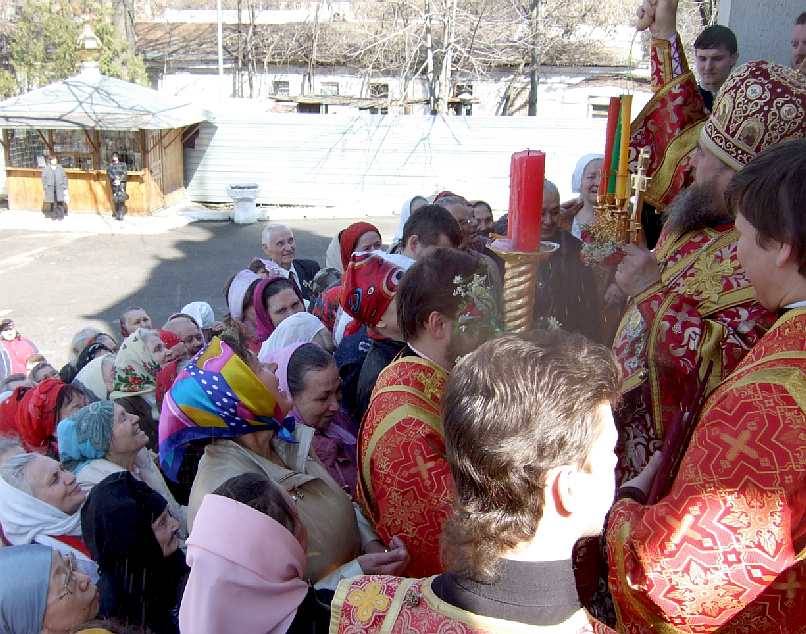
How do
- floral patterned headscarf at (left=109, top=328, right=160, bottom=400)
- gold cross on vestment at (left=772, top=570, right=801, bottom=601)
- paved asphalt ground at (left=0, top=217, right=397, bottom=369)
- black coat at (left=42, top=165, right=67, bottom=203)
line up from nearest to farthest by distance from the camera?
gold cross on vestment at (left=772, top=570, right=801, bottom=601)
floral patterned headscarf at (left=109, top=328, right=160, bottom=400)
paved asphalt ground at (left=0, top=217, right=397, bottom=369)
black coat at (left=42, top=165, right=67, bottom=203)

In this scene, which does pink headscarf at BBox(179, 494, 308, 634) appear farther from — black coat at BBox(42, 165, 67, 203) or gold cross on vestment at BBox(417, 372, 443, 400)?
black coat at BBox(42, 165, 67, 203)

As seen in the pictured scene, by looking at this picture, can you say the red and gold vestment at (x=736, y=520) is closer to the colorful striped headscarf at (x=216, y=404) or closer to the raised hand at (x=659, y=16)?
the colorful striped headscarf at (x=216, y=404)

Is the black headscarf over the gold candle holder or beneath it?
beneath

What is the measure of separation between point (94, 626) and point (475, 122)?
20.2 m

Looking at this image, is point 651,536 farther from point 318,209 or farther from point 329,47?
point 329,47

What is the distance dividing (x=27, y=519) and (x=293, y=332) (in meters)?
1.67

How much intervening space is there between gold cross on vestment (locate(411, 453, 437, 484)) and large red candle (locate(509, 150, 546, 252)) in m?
0.63

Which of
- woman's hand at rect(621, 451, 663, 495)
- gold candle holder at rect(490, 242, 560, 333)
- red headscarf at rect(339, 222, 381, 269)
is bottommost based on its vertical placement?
red headscarf at rect(339, 222, 381, 269)

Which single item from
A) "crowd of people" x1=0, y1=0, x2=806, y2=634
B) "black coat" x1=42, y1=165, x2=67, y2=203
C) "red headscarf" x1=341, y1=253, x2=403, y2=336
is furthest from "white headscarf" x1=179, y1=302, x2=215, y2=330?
"black coat" x1=42, y1=165, x2=67, y2=203

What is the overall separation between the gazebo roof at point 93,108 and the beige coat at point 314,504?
57.8 ft

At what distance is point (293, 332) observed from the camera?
172 inches

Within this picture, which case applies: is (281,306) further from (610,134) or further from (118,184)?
(118,184)

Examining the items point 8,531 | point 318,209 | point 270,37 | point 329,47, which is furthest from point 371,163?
point 8,531

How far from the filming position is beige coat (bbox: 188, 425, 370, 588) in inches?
95.5
